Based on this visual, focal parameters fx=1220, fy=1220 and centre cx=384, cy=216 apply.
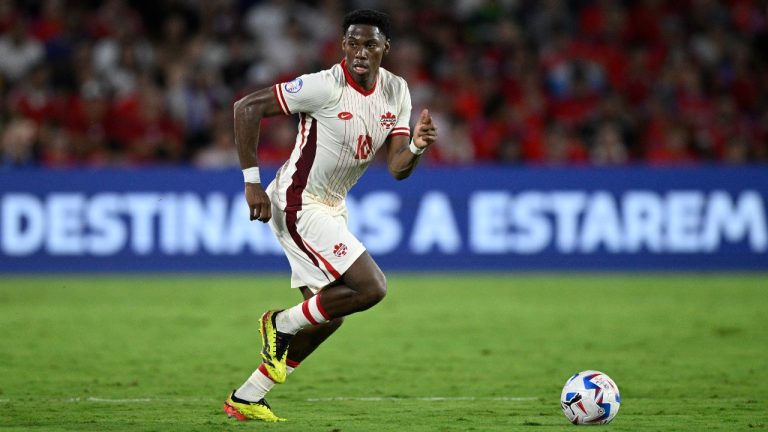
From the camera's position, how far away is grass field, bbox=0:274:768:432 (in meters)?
7.27

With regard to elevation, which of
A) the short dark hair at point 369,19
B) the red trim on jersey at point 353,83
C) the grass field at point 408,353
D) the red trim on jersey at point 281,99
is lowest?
the grass field at point 408,353

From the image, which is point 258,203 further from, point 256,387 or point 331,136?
point 256,387

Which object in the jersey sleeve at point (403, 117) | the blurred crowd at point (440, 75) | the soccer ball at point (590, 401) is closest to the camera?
the soccer ball at point (590, 401)

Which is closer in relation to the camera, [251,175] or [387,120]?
[251,175]

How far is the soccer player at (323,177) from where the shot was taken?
23.5ft

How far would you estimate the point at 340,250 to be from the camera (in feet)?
23.6

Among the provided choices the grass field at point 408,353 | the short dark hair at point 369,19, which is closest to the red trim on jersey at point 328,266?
the grass field at point 408,353

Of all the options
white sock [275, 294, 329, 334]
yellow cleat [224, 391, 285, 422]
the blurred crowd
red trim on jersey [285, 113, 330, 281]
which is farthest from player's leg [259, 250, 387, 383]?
the blurred crowd

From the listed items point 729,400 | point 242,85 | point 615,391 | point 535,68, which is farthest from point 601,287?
point 615,391

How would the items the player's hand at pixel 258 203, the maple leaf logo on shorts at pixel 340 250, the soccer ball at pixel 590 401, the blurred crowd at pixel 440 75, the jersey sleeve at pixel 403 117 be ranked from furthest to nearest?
the blurred crowd at pixel 440 75 → the jersey sleeve at pixel 403 117 → the maple leaf logo on shorts at pixel 340 250 → the player's hand at pixel 258 203 → the soccer ball at pixel 590 401

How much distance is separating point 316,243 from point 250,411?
1.06m

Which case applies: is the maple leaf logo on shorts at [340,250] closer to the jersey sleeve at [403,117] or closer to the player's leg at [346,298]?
the player's leg at [346,298]

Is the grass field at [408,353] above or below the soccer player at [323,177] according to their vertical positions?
below

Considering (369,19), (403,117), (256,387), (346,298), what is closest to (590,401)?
(346,298)
